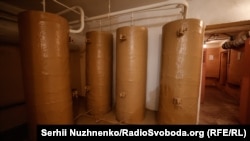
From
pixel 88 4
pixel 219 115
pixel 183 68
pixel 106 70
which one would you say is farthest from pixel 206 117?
pixel 88 4

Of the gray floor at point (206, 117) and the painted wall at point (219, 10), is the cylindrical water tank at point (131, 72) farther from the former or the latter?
the painted wall at point (219, 10)

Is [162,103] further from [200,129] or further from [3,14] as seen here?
[3,14]

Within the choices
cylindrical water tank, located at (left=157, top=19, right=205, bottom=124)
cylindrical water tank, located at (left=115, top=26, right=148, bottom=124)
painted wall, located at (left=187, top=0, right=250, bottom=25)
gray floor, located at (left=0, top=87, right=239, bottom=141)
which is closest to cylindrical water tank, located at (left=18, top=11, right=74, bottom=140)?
gray floor, located at (left=0, top=87, right=239, bottom=141)

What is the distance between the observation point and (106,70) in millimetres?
2621

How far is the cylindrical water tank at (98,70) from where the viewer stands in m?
2.51

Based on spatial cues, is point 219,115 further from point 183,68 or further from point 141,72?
point 141,72

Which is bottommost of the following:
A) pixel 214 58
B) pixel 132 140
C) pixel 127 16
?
pixel 132 140

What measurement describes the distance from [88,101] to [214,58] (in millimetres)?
7253

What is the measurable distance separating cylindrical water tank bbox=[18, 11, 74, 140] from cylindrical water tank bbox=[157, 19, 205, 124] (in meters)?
1.64

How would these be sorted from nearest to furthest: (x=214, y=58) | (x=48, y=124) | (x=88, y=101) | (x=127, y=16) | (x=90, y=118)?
(x=48, y=124), (x=90, y=118), (x=88, y=101), (x=127, y=16), (x=214, y=58)

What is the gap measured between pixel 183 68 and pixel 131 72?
88 cm

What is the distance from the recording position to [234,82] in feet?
15.2

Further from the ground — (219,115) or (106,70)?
(106,70)

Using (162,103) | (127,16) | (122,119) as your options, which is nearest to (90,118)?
(122,119)
